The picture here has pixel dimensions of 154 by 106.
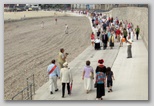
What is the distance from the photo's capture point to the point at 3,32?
12.3 meters

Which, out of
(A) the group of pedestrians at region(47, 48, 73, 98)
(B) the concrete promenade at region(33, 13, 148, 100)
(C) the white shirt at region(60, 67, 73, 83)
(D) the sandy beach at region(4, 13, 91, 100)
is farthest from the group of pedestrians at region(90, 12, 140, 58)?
(C) the white shirt at region(60, 67, 73, 83)

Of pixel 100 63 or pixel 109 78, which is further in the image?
pixel 109 78

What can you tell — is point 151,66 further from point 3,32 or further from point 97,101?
point 3,32

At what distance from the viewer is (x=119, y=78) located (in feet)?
42.1

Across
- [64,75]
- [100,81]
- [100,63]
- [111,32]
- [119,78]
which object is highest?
[111,32]

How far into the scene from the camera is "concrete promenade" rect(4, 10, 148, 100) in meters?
11.9

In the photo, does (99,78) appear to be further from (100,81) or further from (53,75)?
(53,75)

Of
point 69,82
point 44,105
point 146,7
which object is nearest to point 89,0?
point 146,7

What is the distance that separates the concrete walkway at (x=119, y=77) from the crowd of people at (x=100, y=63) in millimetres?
222

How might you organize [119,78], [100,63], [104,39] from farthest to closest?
1. [104,39]
2. [119,78]
3. [100,63]

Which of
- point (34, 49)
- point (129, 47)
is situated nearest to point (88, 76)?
point (129, 47)

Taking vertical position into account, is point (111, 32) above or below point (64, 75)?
above

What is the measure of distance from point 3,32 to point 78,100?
110 inches

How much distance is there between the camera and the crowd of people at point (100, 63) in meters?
11.8
